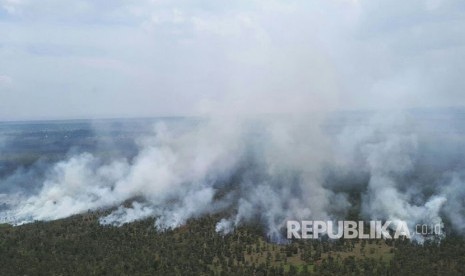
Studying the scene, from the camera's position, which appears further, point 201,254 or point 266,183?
point 266,183

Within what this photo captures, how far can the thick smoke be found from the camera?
327ft

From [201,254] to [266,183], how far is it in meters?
38.5

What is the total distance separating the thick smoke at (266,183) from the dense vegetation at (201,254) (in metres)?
5.83

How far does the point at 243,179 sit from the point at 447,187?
4670cm

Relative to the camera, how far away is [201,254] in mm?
81250

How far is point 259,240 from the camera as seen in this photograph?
89000 mm

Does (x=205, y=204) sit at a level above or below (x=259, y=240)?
above

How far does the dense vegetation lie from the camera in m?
74.7

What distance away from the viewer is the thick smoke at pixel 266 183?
99750mm

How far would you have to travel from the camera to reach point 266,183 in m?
117

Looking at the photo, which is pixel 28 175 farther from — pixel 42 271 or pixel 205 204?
pixel 42 271

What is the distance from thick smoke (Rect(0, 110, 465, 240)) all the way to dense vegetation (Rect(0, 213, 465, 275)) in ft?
19.1

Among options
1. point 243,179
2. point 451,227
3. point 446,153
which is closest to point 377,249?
point 451,227

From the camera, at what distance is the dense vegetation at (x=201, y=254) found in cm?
7469
